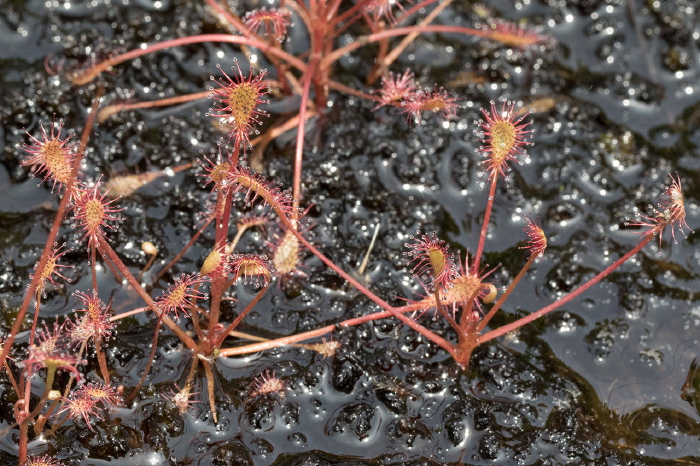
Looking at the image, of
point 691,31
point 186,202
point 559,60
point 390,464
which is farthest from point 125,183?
point 691,31

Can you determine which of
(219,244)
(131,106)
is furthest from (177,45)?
(219,244)

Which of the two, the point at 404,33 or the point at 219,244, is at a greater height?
the point at 404,33

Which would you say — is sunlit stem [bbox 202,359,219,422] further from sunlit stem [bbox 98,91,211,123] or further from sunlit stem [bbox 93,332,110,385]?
sunlit stem [bbox 98,91,211,123]

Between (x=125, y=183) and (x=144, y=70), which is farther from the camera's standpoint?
(x=144, y=70)

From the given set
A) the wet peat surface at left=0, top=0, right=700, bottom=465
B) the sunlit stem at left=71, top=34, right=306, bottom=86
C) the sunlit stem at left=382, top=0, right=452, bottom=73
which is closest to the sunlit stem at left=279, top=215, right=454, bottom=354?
the wet peat surface at left=0, top=0, right=700, bottom=465

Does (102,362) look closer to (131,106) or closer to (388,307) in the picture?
(388,307)

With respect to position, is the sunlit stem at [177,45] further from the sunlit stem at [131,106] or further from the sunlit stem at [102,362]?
the sunlit stem at [102,362]

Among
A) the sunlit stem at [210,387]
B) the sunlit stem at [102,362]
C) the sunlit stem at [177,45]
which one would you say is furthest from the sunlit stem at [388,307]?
the sunlit stem at [177,45]

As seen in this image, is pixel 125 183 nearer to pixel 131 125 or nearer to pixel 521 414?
pixel 131 125
